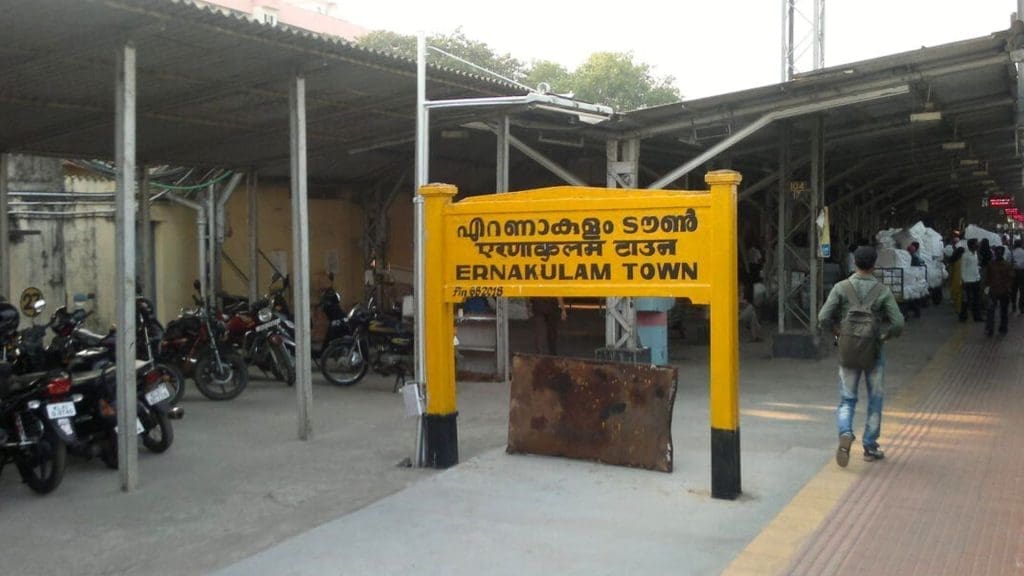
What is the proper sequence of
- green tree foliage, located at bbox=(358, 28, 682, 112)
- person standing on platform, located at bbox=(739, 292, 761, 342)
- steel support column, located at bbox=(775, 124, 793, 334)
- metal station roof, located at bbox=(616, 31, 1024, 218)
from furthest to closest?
green tree foliage, located at bbox=(358, 28, 682, 112), person standing on platform, located at bbox=(739, 292, 761, 342), steel support column, located at bbox=(775, 124, 793, 334), metal station roof, located at bbox=(616, 31, 1024, 218)

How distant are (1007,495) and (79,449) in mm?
6729

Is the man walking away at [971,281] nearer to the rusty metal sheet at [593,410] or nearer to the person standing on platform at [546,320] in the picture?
the person standing on platform at [546,320]

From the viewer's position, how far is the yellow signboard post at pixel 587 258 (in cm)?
634

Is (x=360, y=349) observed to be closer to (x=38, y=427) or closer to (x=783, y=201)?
(x=38, y=427)

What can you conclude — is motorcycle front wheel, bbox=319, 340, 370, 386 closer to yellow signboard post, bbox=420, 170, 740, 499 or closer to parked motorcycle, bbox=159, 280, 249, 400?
parked motorcycle, bbox=159, 280, 249, 400

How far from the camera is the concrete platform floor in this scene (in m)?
5.42

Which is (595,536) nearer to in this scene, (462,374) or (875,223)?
(462,374)

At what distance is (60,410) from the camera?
6902 mm

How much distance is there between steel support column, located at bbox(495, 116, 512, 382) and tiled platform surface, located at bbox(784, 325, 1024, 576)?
477 cm

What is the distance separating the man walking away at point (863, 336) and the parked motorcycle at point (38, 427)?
5732mm

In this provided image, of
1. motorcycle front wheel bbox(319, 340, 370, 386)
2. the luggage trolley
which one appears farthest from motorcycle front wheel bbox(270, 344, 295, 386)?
the luggage trolley

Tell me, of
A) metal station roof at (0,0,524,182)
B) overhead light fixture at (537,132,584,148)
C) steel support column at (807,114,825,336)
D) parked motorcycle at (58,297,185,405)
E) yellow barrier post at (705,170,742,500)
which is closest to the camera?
yellow barrier post at (705,170,742,500)

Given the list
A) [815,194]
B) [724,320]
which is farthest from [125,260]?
[815,194]

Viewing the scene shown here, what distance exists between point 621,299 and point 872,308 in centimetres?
498
